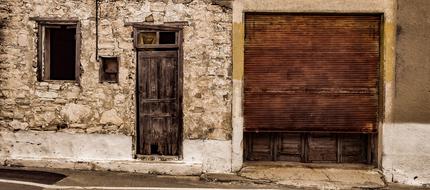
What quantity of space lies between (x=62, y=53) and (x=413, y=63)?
21.5ft

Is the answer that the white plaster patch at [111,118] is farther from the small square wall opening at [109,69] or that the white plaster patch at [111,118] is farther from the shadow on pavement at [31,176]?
the shadow on pavement at [31,176]

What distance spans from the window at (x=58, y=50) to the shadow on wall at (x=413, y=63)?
581 cm

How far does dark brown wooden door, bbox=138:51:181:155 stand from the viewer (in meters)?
8.48

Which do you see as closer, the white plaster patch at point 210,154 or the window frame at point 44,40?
the white plaster patch at point 210,154

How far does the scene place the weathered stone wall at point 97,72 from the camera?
8.33 metres

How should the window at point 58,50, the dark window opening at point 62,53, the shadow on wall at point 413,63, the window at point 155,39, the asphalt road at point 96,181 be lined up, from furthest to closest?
the dark window opening at point 62,53
the window at point 58,50
the window at point 155,39
the shadow on wall at point 413,63
the asphalt road at point 96,181

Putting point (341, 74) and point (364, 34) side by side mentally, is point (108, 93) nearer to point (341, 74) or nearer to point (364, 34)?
point (341, 74)

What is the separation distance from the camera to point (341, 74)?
8359mm

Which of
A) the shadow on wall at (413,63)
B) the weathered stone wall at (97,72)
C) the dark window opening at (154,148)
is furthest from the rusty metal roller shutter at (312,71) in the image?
the dark window opening at (154,148)

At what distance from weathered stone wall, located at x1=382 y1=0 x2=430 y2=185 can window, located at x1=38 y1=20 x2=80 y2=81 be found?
229 inches

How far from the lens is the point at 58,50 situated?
9.02 meters

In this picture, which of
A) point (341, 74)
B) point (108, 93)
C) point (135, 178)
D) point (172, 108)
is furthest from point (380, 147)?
point (108, 93)

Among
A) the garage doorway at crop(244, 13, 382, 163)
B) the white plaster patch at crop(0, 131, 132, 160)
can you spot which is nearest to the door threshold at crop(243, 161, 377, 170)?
the garage doorway at crop(244, 13, 382, 163)

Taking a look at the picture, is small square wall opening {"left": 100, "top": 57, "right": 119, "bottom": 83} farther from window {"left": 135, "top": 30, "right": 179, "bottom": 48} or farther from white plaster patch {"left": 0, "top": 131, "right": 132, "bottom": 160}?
white plaster patch {"left": 0, "top": 131, "right": 132, "bottom": 160}
